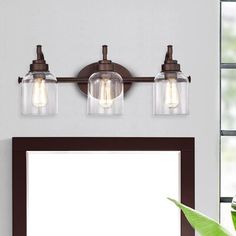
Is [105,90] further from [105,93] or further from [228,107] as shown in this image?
[228,107]

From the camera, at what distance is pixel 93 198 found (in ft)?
6.96

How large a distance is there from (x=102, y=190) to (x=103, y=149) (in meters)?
0.15

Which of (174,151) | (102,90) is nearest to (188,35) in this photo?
(174,151)

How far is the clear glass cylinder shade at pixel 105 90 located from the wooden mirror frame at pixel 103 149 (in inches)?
22.8

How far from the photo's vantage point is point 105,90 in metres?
1.50

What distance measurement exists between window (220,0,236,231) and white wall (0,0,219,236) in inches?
4.2

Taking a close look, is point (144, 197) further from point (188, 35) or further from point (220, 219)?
point (188, 35)

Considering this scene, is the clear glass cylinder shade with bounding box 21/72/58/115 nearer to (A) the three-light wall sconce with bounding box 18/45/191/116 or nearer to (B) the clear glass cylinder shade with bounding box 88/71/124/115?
(A) the three-light wall sconce with bounding box 18/45/191/116

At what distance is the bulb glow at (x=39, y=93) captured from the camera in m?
1.52

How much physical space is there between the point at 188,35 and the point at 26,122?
67 centimetres

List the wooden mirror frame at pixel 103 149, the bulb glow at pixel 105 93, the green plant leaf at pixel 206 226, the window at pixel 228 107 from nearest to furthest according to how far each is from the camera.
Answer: the green plant leaf at pixel 206 226 < the bulb glow at pixel 105 93 < the wooden mirror frame at pixel 103 149 < the window at pixel 228 107

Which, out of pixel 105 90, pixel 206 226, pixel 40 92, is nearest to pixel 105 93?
pixel 105 90

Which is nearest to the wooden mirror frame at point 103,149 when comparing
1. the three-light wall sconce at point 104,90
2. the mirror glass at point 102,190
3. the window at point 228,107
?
the mirror glass at point 102,190

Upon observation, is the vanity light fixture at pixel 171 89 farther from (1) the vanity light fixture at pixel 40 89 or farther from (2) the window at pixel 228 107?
(2) the window at pixel 228 107
